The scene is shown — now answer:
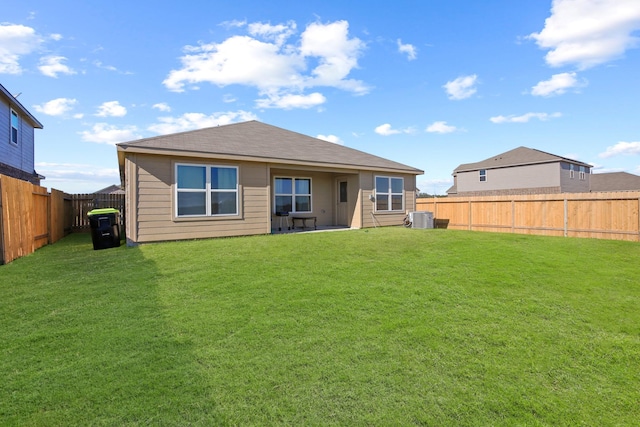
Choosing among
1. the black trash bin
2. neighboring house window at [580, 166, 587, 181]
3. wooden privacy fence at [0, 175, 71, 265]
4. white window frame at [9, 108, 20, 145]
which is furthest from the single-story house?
neighboring house window at [580, 166, 587, 181]

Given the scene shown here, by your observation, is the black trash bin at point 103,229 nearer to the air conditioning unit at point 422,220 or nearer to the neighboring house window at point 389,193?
the neighboring house window at point 389,193

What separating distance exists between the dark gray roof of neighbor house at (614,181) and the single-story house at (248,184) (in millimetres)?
31220

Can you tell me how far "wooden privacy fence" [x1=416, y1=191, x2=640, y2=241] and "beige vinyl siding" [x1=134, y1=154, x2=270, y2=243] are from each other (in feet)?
31.7

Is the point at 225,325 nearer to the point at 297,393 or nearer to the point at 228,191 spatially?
the point at 297,393

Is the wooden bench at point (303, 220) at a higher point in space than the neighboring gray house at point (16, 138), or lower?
lower

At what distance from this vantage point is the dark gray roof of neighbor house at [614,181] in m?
32.5

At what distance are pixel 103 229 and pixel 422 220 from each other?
11.6 meters

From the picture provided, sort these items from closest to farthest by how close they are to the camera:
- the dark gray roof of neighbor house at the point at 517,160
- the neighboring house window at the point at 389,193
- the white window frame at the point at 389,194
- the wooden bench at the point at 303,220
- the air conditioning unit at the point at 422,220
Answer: the wooden bench at the point at 303,220 < the air conditioning unit at the point at 422,220 < the white window frame at the point at 389,194 < the neighboring house window at the point at 389,193 < the dark gray roof of neighbor house at the point at 517,160

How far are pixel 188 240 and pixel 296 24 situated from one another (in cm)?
898

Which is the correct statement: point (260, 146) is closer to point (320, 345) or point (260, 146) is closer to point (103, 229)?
point (103, 229)

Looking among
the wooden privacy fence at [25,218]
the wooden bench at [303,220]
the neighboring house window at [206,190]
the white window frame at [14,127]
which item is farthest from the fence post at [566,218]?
the white window frame at [14,127]

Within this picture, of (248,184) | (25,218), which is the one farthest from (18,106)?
(248,184)

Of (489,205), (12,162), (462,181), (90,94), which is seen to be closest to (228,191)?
(90,94)

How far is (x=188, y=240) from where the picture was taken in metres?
9.66
